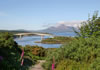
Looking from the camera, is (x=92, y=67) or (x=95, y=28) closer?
(x=92, y=67)

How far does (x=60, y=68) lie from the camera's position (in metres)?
11.2

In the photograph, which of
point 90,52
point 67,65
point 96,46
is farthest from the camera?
point 96,46

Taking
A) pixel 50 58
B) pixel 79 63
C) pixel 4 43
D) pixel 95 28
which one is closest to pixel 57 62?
pixel 50 58

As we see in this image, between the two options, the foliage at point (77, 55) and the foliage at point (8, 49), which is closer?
the foliage at point (77, 55)

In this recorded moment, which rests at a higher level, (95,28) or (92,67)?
(95,28)

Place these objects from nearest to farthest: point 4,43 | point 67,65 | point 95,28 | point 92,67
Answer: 1. point 92,67
2. point 67,65
3. point 4,43
4. point 95,28

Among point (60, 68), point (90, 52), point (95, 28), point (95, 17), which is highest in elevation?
point (95, 17)

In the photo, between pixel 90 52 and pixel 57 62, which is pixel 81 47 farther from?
pixel 57 62

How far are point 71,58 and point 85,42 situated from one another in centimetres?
197

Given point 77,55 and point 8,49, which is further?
point 8,49

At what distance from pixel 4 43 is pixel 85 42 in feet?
31.6

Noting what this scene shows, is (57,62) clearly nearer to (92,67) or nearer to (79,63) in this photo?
(79,63)

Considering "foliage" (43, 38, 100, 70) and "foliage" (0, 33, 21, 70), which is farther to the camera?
"foliage" (0, 33, 21, 70)

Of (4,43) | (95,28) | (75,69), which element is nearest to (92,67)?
Result: (75,69)
